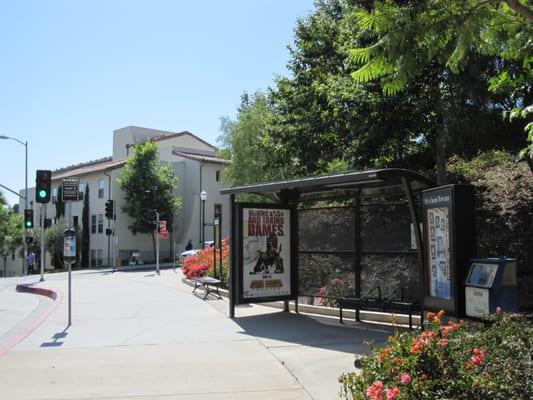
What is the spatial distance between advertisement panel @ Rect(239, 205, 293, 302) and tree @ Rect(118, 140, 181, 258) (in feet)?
121

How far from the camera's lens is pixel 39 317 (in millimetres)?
13844

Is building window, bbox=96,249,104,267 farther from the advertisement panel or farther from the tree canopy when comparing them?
the advertisement panel

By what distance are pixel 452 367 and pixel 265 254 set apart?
8.80 metres

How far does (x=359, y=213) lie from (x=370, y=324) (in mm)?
2184

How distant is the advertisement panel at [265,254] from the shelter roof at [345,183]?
0.73 m

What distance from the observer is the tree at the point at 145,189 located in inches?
1932

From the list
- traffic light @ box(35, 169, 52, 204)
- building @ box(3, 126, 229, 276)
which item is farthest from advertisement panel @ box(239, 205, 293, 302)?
building @ box(3, 126, 229, 276)

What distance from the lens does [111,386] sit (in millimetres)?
6949

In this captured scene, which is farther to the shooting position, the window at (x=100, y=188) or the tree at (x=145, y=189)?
the window at (x=100, y=188)

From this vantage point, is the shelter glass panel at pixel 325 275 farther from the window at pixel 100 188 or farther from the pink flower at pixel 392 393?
the window at pixel 100 188

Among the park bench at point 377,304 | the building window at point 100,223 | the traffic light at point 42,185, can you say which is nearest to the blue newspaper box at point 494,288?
the park bench at point 377,304

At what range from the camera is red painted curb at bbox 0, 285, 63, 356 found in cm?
1007

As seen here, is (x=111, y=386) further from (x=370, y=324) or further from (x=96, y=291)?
(x=96, y=291)

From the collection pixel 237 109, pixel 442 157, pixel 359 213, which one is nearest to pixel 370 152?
pixel 442 157
